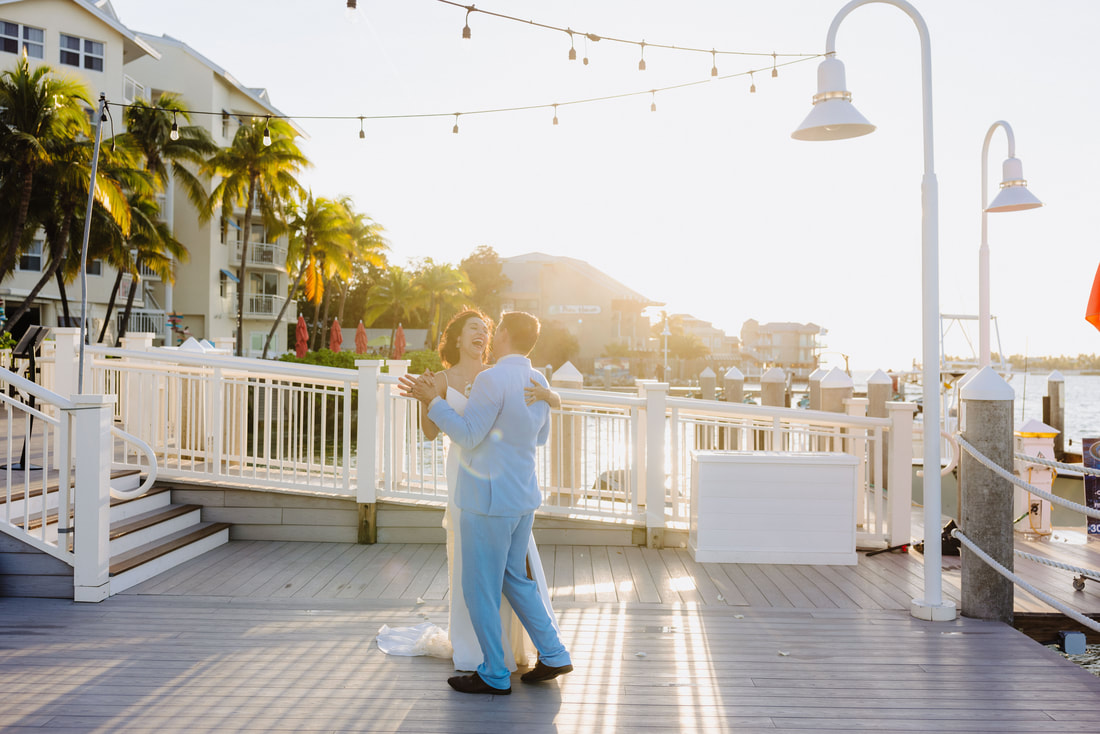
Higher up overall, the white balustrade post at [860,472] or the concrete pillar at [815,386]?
the concrete pillar at [815,386]

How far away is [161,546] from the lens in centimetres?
606

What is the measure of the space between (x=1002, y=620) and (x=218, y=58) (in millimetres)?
39088

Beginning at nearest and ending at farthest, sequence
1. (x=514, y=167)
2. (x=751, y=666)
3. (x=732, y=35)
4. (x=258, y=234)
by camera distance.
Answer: (x=751, y=666) → (x=732, y=35) → (x=514, y=167) → (x=258, y=234)

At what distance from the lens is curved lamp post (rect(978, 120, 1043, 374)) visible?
691 cm

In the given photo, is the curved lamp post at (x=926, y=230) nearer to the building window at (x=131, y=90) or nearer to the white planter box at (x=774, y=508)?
the white planter box at (x=774, y=508)

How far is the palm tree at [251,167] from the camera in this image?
31.2m

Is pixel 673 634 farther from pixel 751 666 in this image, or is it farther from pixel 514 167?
pixel 514 167

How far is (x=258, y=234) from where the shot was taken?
40.7 meters

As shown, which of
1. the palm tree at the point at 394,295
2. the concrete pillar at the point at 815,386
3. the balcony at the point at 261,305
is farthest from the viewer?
the palm tree at the point at 394,295

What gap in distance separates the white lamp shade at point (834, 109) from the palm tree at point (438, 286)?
45.4 metres

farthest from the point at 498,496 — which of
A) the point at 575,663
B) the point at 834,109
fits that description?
the point at 834,109

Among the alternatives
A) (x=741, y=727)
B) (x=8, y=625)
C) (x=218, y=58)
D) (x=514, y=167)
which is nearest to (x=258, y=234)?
(x=218, y=58)

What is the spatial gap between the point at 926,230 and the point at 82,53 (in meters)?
32.8

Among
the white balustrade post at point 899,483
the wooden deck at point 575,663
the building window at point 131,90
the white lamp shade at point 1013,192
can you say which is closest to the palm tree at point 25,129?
the building window at point 131,90
